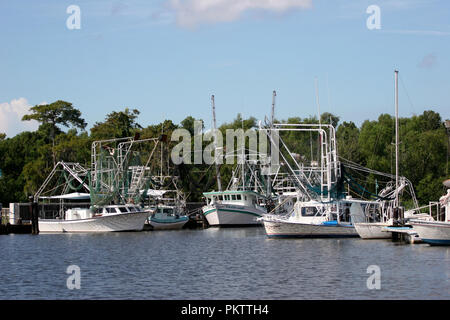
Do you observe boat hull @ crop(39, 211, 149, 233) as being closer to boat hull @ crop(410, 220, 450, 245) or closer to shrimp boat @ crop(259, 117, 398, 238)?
shrimp boat @ crop(259, 117, 398, 238)

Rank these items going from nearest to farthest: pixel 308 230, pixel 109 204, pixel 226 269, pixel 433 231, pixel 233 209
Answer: pixel 226 269
pixel 433 231
pixel 308 230
pixel 109 204
pixel 233 209

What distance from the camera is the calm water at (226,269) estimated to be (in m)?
35.2

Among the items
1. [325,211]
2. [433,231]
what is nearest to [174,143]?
[325,211]


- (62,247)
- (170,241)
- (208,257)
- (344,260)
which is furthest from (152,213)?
(344,260)

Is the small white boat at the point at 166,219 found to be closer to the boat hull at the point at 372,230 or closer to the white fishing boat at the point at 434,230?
the boat hull at the point at 372,230

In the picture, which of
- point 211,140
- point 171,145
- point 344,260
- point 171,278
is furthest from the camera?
point 211,140

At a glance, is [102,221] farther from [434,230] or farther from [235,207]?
[434,230]

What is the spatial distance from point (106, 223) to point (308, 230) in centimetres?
2657

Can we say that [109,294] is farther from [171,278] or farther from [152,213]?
[152,213]

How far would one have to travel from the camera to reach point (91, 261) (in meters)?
49.8

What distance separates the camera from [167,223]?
89500 mm

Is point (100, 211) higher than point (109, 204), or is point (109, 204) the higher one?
point (109, 204)

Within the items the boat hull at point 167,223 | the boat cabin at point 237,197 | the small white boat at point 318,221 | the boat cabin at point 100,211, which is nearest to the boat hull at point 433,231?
the small white boat at point 318,221

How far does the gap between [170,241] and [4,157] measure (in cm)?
5950
